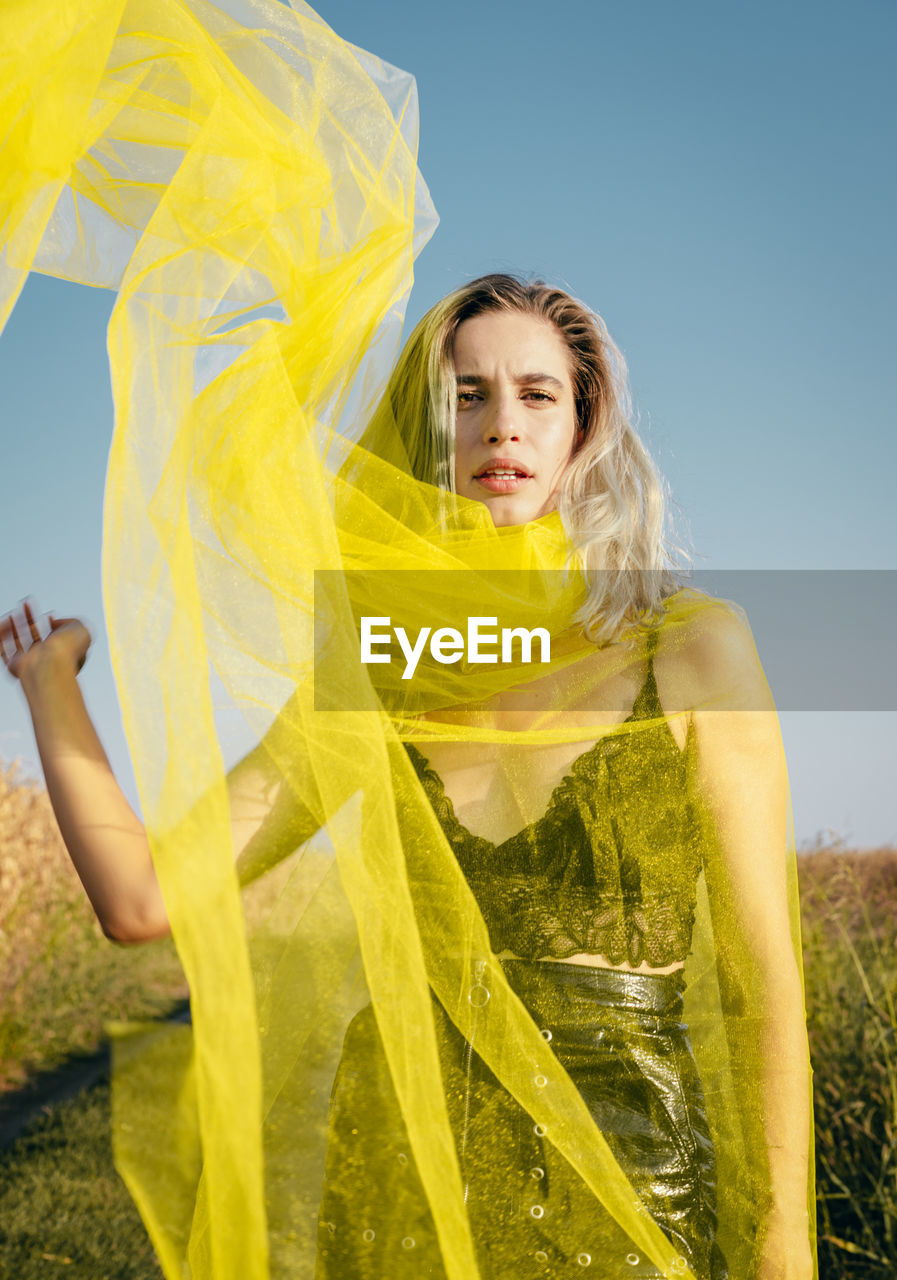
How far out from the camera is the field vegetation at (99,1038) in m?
3.57

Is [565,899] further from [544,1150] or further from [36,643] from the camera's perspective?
[36,643]

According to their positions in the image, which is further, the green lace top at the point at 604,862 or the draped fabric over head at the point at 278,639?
the green lace top at the point at 604,862

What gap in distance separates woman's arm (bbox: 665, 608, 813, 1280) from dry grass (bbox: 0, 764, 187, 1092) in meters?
5.10

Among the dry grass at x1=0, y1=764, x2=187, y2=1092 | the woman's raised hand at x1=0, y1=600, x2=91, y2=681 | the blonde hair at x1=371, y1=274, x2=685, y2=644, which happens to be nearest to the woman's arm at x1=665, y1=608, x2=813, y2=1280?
the blonde hair at x1=371, y1=274, x2=685, y2=644

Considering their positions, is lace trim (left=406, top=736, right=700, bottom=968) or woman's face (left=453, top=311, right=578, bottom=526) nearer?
lace trim (left=406, top=736, right=700, bottom=968)

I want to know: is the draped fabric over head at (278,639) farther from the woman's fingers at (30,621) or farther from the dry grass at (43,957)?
the dry grass at (43,957)

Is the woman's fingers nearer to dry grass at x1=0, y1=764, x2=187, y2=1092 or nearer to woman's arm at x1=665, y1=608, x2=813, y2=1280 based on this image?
woman's arm at x1=665, y1=608, x2=813, y2=1280

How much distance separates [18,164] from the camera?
1.41 metres

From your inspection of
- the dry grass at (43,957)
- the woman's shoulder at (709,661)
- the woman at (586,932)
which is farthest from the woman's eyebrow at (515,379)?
the dry grass at (43,957)

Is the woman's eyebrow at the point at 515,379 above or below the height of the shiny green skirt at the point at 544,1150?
above

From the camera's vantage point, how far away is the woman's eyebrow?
2129 mm

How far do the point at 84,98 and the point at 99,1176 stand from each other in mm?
5201

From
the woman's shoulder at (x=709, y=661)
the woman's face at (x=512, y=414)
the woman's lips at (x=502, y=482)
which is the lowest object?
the woman's shoulder at (x=709, y=661)

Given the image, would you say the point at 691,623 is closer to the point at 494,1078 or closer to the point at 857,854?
the point at 494,1078
